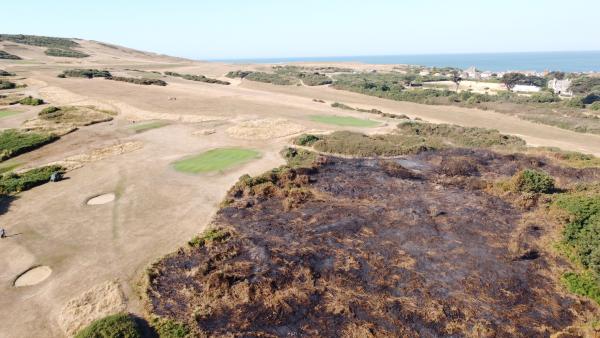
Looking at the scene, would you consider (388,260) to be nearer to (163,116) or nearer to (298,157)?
(298,157)

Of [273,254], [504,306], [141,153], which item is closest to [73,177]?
[141,153]

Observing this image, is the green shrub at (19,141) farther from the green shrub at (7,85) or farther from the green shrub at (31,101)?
the green shrub at (7,85)

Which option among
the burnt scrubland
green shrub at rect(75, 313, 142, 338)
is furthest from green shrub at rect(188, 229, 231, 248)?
→ green shrub at rect(75, 313, 142, 338)

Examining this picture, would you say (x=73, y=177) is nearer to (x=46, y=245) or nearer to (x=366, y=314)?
(x=46, y=245)

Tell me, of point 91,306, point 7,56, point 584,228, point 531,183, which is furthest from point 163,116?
point 7,56

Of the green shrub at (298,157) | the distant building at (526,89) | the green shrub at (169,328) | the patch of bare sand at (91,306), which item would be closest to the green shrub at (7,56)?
the green shrub at (298,157)
